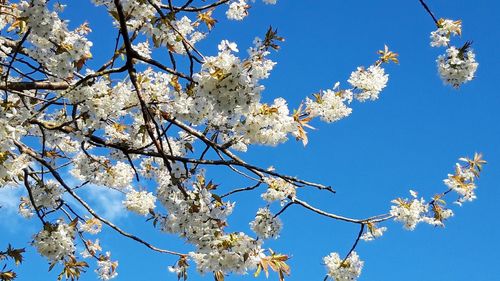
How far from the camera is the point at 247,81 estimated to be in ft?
13.1

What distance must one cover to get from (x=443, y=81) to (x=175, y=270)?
10.9 feet

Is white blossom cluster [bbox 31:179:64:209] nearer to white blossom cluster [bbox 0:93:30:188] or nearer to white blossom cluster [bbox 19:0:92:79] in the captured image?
white blossom cluster [bbox 0:93:30:188]

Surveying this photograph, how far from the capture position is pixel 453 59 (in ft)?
17.6

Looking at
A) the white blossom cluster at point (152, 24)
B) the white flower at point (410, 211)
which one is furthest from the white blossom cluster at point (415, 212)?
the white blossom cluster at point (152, 24)

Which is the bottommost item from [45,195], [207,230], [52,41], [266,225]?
[207,230]

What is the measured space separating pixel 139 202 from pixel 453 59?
161 inches

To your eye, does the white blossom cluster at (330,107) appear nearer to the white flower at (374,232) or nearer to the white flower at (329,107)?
the white flower at (329,107)

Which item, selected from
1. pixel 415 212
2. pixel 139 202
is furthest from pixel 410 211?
pixel 139 202

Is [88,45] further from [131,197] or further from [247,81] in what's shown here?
[131,197]

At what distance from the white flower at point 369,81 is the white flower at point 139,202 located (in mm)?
2857

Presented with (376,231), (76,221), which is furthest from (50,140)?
(376,231)

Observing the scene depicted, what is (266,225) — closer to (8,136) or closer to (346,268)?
(346,268)

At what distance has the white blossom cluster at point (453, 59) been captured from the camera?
17.5 feet

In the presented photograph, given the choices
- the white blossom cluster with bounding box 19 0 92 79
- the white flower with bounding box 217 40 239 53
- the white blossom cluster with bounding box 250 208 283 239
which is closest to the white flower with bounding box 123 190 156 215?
the white blossom cluster with bounding box 250 208 283 239
